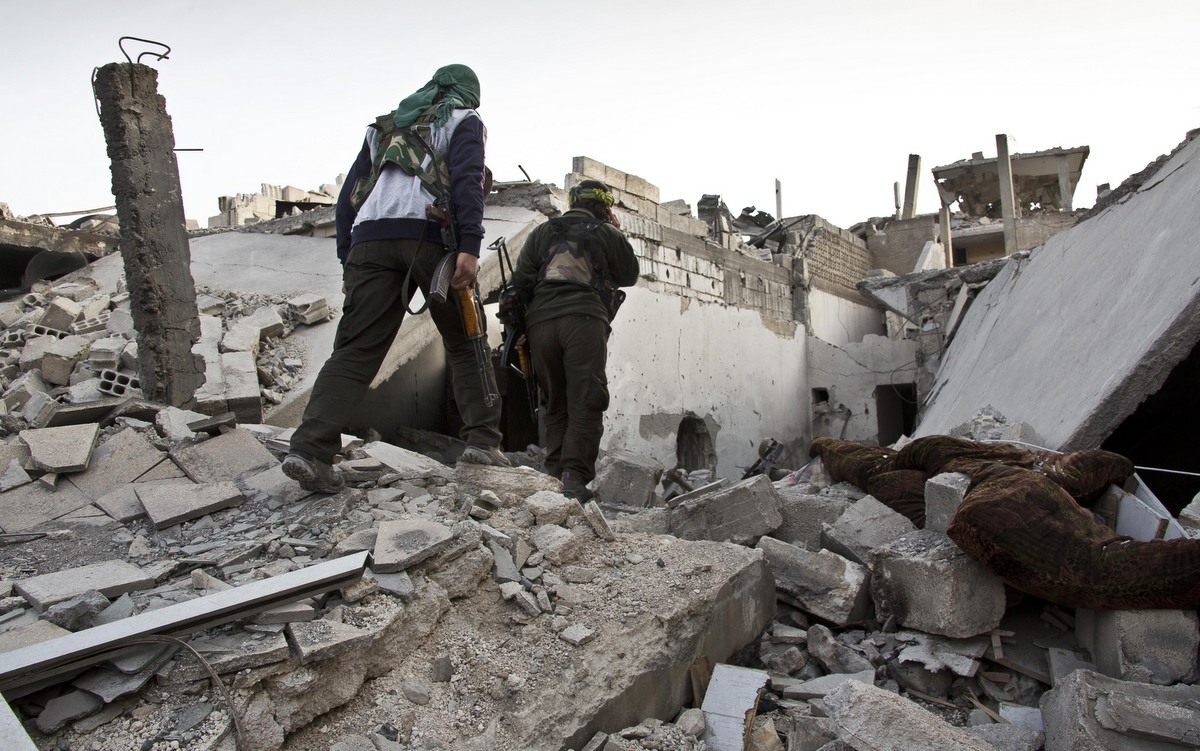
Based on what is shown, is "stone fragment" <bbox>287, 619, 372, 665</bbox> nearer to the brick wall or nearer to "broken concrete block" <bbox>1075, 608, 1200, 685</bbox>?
"broken concrete block" <bbox>1075, 608, 1200, 685</bbox>

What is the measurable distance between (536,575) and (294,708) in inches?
37.0

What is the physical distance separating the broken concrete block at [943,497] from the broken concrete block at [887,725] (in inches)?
36.8

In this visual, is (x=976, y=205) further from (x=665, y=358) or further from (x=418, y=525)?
(x=418, y=525)

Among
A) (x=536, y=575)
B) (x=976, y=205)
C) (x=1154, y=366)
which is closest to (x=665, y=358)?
(x=1154, y=366)

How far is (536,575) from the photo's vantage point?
269cm

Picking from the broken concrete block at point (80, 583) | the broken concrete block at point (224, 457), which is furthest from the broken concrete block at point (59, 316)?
the broken concrete block at point (80, 583)

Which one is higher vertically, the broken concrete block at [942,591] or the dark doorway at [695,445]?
the broken concrete block at [942,591]

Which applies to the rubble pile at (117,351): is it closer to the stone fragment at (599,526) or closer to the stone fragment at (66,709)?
the stone fragment at (599,526)

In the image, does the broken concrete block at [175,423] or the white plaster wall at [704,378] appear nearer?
the broken concrete block at [175,423]

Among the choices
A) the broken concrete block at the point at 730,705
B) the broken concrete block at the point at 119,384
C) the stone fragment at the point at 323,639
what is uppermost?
the broken concrete block at the point at 119,384

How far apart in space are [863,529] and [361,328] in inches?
85.1

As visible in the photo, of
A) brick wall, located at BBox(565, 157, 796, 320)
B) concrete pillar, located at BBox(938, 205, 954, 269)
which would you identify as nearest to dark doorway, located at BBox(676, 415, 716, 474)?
brick wall, located at BBox(565, 157, 796, 320)

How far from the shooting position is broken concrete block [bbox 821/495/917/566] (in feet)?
11.2

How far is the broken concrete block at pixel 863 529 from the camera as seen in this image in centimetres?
341
